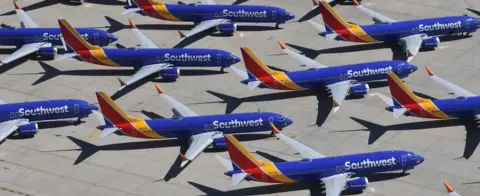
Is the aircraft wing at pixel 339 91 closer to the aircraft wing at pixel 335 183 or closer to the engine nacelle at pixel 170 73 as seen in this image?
the aircraft wing at pixel 335 183

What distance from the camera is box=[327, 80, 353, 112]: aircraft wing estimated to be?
15638 cm

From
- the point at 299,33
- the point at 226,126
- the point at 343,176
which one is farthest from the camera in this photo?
the point at 299,33

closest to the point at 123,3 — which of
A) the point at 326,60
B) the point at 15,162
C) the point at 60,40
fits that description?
the point at 60,40

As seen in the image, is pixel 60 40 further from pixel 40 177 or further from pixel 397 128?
pixel 397 128

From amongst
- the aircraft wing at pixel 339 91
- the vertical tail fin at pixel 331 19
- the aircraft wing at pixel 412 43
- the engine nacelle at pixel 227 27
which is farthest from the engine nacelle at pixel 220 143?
the aircraft wing at pixel 412 43

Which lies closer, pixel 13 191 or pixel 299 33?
pixel 13 191

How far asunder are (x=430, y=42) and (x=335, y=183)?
40.3 m

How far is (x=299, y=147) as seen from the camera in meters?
146

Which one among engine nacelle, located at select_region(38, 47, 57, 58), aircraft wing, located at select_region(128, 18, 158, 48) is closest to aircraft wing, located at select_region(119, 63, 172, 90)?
aircraft wing, located at select_region(128, 18, 158, 48)

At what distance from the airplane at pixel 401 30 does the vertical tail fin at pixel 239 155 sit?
38.3m

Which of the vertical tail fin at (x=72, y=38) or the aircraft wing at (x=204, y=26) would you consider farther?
the aircraft wing at (x=204, y=26)

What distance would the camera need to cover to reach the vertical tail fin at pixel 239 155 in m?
137

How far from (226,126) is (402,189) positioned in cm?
A: 2219

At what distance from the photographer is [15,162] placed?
14662 cm
